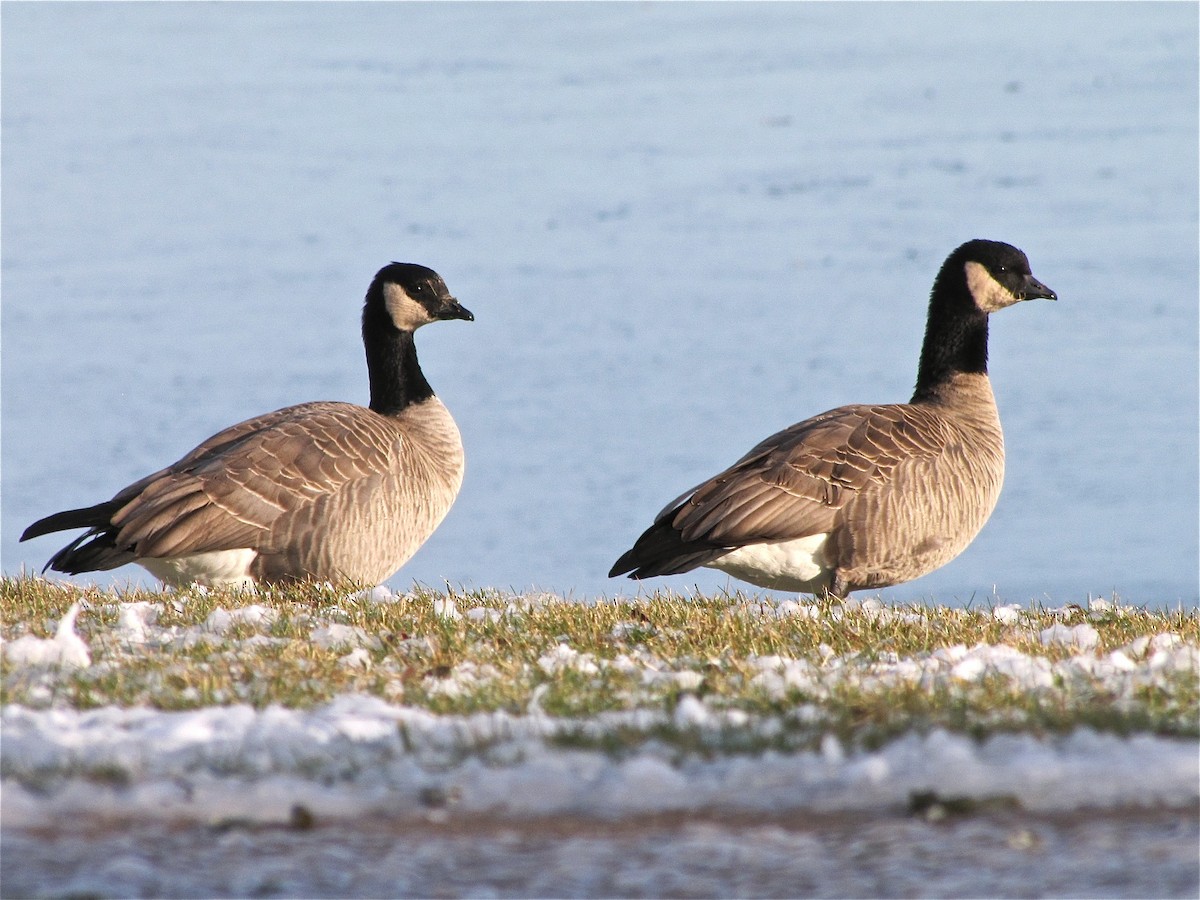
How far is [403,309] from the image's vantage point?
10977 mm

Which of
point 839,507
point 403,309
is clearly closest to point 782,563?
point 839,507

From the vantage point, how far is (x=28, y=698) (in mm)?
4887

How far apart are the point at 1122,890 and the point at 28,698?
344cm

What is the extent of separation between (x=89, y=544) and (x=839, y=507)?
14.2ft

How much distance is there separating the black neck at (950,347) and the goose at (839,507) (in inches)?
27.8

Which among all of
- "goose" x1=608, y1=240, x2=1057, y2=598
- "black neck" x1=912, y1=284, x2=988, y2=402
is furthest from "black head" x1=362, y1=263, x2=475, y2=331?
"black neck" x1=912, y1=284, x2=988, y2=402

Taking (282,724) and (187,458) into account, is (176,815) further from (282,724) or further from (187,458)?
(187,458)

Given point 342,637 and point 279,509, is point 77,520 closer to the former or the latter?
point 279,509

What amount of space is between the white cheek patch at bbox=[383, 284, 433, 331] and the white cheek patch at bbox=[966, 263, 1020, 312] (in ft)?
13.2

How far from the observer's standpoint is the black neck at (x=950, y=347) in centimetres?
1054

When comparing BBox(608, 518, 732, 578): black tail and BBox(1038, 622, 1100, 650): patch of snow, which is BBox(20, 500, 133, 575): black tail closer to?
BBox(608, 518, 732, 578): black tail

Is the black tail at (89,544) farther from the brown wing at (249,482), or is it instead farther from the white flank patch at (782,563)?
the white flank patch at (782,563)

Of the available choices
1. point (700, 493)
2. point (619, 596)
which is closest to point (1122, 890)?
point (619, 596)

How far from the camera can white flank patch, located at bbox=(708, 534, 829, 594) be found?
8.70m
